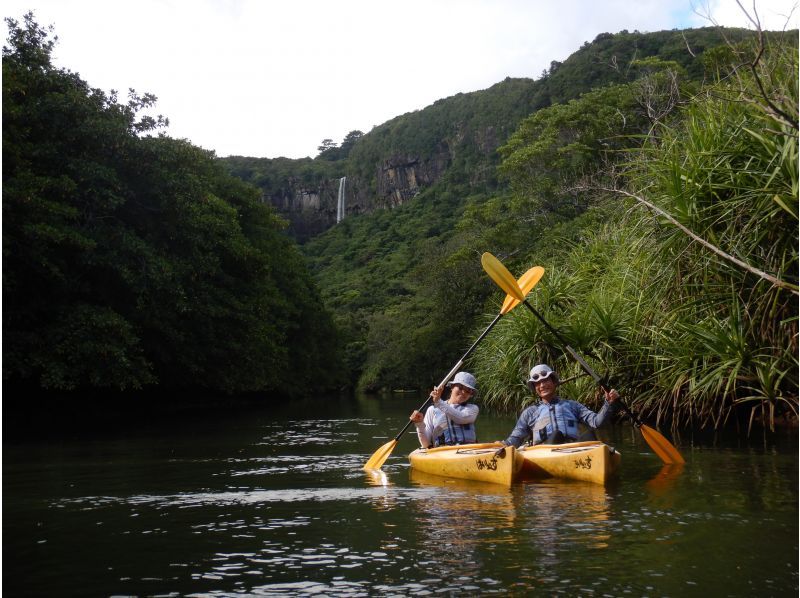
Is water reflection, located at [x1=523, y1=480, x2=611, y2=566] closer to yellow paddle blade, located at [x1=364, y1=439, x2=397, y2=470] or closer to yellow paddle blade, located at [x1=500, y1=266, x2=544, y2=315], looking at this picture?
yellow paddle blade, located at [x1=364, y1=439, x2=397, y2=470]

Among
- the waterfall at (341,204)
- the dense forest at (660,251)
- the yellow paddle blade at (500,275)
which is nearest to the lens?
the dense forest at (660,251)

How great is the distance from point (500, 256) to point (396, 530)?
77.8 ft

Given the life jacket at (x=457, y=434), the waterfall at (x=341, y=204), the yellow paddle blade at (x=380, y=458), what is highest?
the waterfall at (x=341, y=204)

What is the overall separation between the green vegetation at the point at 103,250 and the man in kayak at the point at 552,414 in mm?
9732

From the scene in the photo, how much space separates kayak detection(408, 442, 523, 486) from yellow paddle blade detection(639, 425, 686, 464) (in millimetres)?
1614

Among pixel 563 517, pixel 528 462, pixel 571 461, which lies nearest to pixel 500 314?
pixel 528 462

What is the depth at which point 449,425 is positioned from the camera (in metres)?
9.63

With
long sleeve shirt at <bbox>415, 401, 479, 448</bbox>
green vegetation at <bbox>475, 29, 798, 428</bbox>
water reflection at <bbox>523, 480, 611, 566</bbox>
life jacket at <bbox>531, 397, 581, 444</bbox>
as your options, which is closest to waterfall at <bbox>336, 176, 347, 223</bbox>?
green vegetation at <bbox>475, 29, 798, 428</bbox>

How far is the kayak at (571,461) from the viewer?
26.0 ft

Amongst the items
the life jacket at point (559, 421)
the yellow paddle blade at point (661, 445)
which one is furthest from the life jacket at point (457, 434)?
the yellow paddle blade at point (661, 445)

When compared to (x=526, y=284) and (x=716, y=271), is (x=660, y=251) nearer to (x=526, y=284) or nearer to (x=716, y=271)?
(x=716, y=271)

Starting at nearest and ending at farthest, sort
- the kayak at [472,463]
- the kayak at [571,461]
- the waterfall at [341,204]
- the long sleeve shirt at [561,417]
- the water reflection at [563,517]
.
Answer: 1. the water reflection at [563,517]
2. the kayak at [571,461]
3. the kayak at [472,463]
4. the long sleeve shirt at [561,417]
5. the waterfall at [341,204]

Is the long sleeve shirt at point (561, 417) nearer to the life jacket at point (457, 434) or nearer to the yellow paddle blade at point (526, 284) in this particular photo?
the life jacket at point (457, 434)

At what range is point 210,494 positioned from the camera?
8.05 meters
